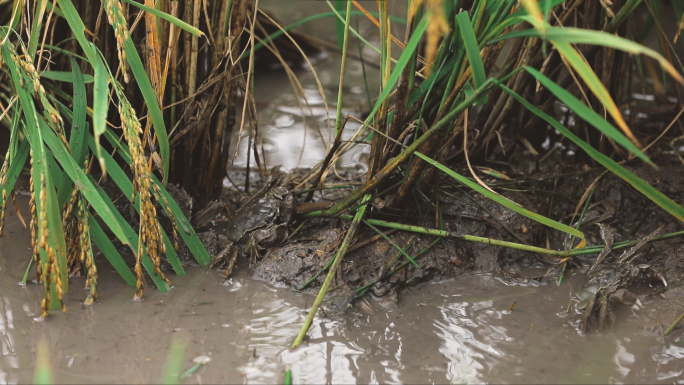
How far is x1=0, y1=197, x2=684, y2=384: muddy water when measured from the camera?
1.29 m

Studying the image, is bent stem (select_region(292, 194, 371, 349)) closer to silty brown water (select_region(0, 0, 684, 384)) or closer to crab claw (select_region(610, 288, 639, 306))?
silty brown water (select_region(0, 0, 684, 384))

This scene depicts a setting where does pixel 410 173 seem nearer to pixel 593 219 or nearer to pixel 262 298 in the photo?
pixel 262 298

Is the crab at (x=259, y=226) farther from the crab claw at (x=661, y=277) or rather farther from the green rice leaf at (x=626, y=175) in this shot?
the crab claw at (x=661, y=277)

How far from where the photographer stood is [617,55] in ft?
6.77

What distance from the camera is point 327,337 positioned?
4.59 ft

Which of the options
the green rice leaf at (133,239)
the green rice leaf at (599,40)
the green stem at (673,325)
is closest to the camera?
the green rice leaf at (599,40)

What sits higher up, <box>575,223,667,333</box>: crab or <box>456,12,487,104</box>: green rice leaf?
<box>456,12,487,104</box>: green rice leaf

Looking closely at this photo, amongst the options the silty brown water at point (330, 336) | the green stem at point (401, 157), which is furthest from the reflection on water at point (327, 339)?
the green stem at point (401, 157)

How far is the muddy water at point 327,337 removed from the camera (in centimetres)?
129

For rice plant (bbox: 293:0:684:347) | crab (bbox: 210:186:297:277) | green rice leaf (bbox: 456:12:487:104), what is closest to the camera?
rice plant (bbox: 293:0:684:347)

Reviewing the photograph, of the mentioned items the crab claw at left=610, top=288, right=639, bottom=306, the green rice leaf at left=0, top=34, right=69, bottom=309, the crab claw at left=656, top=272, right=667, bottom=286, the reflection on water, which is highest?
the green rice leaf at left=0, top=34, right=69, bottom=309

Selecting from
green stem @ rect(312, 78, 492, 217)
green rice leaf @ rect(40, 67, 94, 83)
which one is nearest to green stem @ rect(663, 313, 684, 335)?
green stem @ rect(312, 78, 492, 217)

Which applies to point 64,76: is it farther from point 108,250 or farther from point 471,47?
point 471,47

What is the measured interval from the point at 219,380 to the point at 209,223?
73 cm
